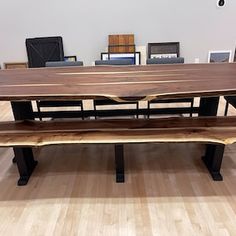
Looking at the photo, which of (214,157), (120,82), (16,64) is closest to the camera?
(120,82)

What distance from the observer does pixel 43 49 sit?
4.08 meters

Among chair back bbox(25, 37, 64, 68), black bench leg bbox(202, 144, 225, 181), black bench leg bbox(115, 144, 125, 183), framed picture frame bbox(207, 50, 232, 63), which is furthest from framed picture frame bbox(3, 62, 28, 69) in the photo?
black bench leg bbox(202, 144, 225, 181)

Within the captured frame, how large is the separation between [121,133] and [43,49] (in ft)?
9.79

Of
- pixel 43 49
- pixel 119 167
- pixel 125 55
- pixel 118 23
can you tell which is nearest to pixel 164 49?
pixel 125 55

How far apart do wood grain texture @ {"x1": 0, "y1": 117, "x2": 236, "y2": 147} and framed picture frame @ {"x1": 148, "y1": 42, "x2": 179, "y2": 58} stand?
242 centimetres

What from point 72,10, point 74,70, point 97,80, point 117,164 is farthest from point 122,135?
point 72,10

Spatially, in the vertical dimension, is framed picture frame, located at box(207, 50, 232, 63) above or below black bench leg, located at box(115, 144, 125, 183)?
above

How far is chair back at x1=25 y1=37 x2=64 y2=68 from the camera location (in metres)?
4.06

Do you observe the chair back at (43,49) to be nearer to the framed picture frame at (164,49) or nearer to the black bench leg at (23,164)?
the framed picture frame at (164,49)

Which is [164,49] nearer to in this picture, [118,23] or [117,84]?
[118,23]

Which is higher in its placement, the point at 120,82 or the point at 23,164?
the point at 120,82

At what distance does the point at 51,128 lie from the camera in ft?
6.01

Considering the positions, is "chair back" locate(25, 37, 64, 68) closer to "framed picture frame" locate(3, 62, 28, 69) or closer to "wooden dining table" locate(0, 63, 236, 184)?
"framed picture frame" locate(3, 62, 28, 69)

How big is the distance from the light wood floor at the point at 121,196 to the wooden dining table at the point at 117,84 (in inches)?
8.6
